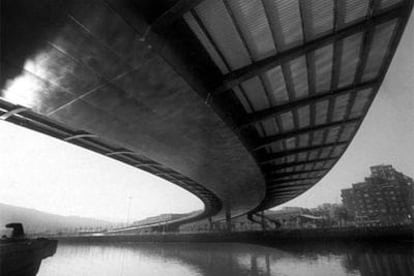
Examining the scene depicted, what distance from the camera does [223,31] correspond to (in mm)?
5480

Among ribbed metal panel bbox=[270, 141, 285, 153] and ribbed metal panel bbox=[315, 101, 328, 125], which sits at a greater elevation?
ribbed metal panel bbox=[315, 101, 328, 125]

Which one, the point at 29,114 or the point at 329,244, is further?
the point at 329,244

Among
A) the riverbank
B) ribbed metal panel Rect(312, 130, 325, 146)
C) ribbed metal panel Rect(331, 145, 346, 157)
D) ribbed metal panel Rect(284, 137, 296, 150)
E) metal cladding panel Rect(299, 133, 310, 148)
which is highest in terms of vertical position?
ribbed metal panel Rect(331, 145, 346, 157)

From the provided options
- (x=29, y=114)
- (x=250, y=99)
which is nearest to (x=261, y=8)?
(x=250, y=99)

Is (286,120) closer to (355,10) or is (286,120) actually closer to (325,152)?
(355,10)

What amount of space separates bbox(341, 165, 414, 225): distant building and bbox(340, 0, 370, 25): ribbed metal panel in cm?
9916

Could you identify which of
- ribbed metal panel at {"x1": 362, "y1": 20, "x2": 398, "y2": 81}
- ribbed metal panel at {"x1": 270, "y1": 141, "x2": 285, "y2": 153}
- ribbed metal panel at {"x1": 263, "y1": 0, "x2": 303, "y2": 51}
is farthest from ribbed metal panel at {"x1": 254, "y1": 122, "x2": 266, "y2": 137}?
ribbed metal panel at {"x1": 263, "y1": 0, "x2": 303, "y2": 51}

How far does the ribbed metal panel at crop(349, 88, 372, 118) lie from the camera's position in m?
8.94

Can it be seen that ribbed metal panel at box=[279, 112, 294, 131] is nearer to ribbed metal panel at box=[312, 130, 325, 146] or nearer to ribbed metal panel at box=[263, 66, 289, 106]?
ribbed metal panel at box=[263, 66, 289, 106]

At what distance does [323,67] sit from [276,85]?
1508 millimetres

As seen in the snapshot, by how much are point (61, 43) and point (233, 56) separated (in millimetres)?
4127

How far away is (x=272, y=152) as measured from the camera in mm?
15516

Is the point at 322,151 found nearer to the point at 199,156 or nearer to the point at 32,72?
the point at 199,156

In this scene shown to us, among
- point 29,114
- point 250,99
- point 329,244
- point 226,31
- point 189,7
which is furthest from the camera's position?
point 329,244
